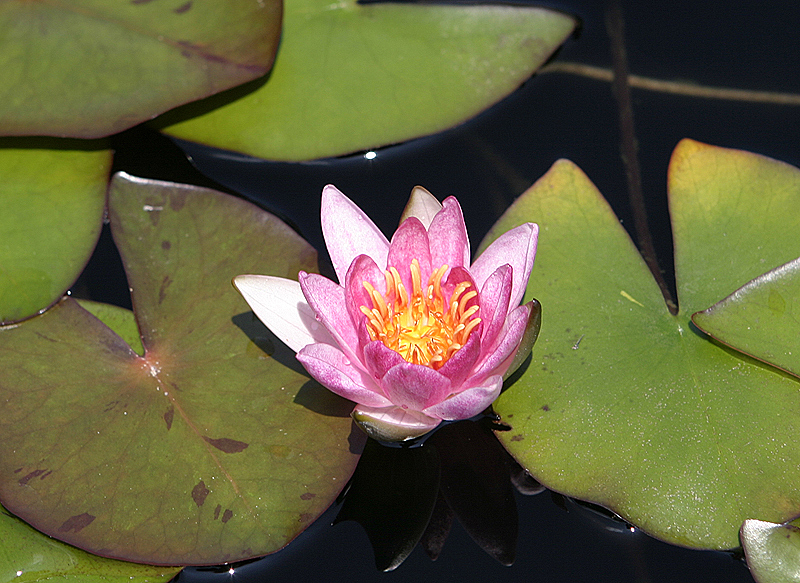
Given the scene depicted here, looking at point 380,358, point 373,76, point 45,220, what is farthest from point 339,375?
point 373,76

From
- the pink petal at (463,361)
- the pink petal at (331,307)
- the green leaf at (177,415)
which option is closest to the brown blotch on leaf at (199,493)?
the green leaf at (177,415)

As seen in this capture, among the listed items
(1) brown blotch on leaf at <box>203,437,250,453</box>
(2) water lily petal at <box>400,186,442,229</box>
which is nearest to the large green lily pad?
(2) water lily petal at <box>400,186,442,229</box>

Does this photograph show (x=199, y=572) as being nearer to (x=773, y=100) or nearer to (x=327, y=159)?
(x=327, y=159)

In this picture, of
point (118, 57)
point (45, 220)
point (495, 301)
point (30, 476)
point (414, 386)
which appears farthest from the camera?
point (118, 57)

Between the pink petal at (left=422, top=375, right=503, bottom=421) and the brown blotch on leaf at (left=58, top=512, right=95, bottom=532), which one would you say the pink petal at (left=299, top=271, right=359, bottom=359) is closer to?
the pink petal at (left=422, top=375, right=503, bottom=421)

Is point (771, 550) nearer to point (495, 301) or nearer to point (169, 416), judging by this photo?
point (495, 301)

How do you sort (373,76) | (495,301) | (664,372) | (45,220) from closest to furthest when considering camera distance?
(495,301) < (664,372) < (45,220) < (373,76)
